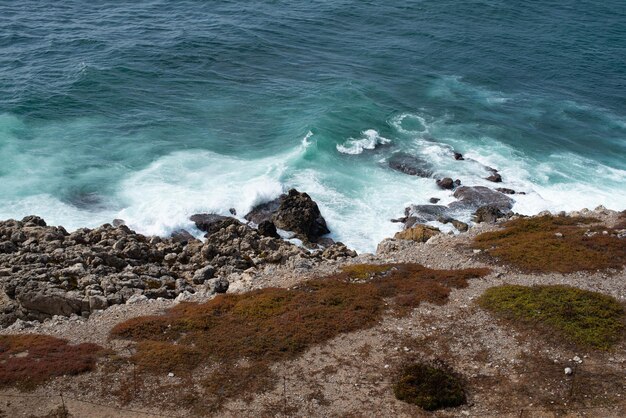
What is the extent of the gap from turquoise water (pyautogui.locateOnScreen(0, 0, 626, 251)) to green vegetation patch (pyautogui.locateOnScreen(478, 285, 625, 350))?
24.9m

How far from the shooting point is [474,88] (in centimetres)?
11350

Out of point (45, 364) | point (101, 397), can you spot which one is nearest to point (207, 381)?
point (101, 397)

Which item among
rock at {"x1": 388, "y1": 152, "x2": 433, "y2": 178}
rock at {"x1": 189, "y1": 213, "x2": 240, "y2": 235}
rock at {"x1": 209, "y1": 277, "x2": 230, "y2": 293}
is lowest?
rock at {"x1": 189, "y1": 213, "x2": 240, "y2": 235}

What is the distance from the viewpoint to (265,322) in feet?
151

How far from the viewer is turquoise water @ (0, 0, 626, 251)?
80812mm

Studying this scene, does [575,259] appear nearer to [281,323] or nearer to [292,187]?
[281,323]

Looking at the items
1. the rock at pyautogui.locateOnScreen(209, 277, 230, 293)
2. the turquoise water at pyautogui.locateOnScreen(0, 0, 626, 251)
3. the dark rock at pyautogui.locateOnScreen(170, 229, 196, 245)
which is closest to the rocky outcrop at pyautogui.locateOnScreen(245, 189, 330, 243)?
the turquoise water at pyautogui.locateOnScreen(0, 0, 626, 251)

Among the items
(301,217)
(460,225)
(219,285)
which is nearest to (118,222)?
(301,217)

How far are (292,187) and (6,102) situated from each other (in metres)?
50.3

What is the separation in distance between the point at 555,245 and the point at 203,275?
33477 millimetres

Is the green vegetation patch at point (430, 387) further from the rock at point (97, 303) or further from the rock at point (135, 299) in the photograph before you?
the rock at point (97, 303)

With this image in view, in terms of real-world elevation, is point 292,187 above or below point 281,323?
below

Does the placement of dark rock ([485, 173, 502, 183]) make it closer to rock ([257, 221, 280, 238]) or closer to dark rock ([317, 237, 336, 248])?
dark rock ([317, 237, 336, 248])

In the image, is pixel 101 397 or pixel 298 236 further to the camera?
pixel 298 236
